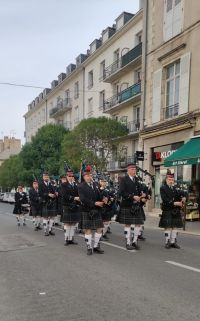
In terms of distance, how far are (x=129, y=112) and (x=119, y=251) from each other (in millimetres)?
21100

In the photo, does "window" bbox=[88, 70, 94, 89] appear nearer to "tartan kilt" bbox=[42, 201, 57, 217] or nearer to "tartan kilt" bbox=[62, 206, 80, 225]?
"tartan kilt" bbox=[42, 201, 57, 217]

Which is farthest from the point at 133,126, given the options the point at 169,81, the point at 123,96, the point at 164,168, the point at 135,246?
the point at 135,246

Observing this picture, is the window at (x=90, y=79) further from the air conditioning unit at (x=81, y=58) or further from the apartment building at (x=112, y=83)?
the air conditioning unit at (x=81, y=58)

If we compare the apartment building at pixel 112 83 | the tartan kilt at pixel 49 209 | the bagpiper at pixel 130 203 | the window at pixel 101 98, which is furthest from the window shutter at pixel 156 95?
the bagpiper at pixel 130 203

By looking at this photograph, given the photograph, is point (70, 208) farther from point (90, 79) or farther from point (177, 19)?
point (90, 79)

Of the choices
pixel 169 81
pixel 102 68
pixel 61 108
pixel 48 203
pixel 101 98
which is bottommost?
pixel 48 203

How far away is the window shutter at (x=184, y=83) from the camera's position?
18.2 m

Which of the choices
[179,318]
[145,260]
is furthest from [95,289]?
[145,260]

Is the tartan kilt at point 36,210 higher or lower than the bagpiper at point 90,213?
lower

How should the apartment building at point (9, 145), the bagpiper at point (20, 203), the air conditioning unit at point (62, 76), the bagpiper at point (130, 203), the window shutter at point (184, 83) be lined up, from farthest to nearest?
the apartment building at point (9, 145) < the air conditioning unit at point (62, 76) < the window shutter at point (184, 83) < the bagpiper at point (20, 203) < the bagpiper at point (130, 203)

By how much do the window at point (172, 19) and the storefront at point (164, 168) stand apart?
5532mm

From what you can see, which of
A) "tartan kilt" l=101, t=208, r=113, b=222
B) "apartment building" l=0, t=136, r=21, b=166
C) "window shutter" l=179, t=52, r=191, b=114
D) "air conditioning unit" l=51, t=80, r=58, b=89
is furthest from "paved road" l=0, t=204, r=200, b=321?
"apartment building" l=0, t=136, r=21, b=166

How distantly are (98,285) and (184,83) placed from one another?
14.3m

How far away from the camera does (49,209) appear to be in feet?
39.0
